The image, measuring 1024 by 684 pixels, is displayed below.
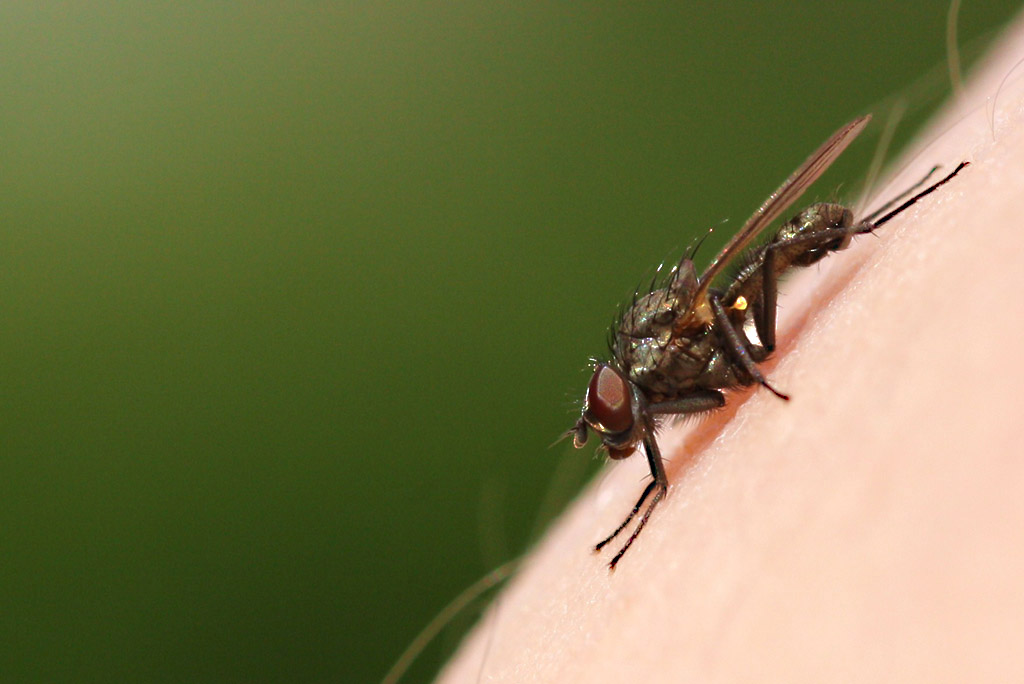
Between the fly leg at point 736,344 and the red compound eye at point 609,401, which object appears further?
the red compound eye at point 609,401

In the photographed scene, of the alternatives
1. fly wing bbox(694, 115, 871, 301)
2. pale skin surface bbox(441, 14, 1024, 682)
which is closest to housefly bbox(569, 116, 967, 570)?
fly wing bbox(694, 115, 871, 301)

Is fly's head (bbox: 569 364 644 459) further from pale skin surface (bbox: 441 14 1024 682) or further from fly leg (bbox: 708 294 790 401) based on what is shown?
pale skin surface (bbox: 441 14 1024 682)

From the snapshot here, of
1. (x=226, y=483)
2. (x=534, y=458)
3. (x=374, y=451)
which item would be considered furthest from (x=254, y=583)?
(x=534, y=458)

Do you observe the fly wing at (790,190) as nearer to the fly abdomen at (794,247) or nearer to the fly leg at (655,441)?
the fly abdomen at (794,247)

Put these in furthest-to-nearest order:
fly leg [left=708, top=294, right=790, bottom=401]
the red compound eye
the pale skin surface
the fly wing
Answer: the red compound eye → the fly wing → fly leg [left=708, top=294, right=790, bottom=401] → the pale skin surface

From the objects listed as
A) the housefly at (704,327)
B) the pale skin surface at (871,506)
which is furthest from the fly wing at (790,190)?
the pale skin surface at (871,506)

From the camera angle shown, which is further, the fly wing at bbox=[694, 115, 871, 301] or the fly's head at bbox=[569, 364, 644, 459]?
the fly's head at bbox=[569, 364, 644, 459]

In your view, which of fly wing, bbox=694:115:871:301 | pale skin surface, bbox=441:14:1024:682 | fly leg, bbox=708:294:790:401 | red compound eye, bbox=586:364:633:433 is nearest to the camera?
pale skin surface, bbox=441:14:1024:682

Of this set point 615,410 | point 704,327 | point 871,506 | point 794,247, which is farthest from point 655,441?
point 871,506
